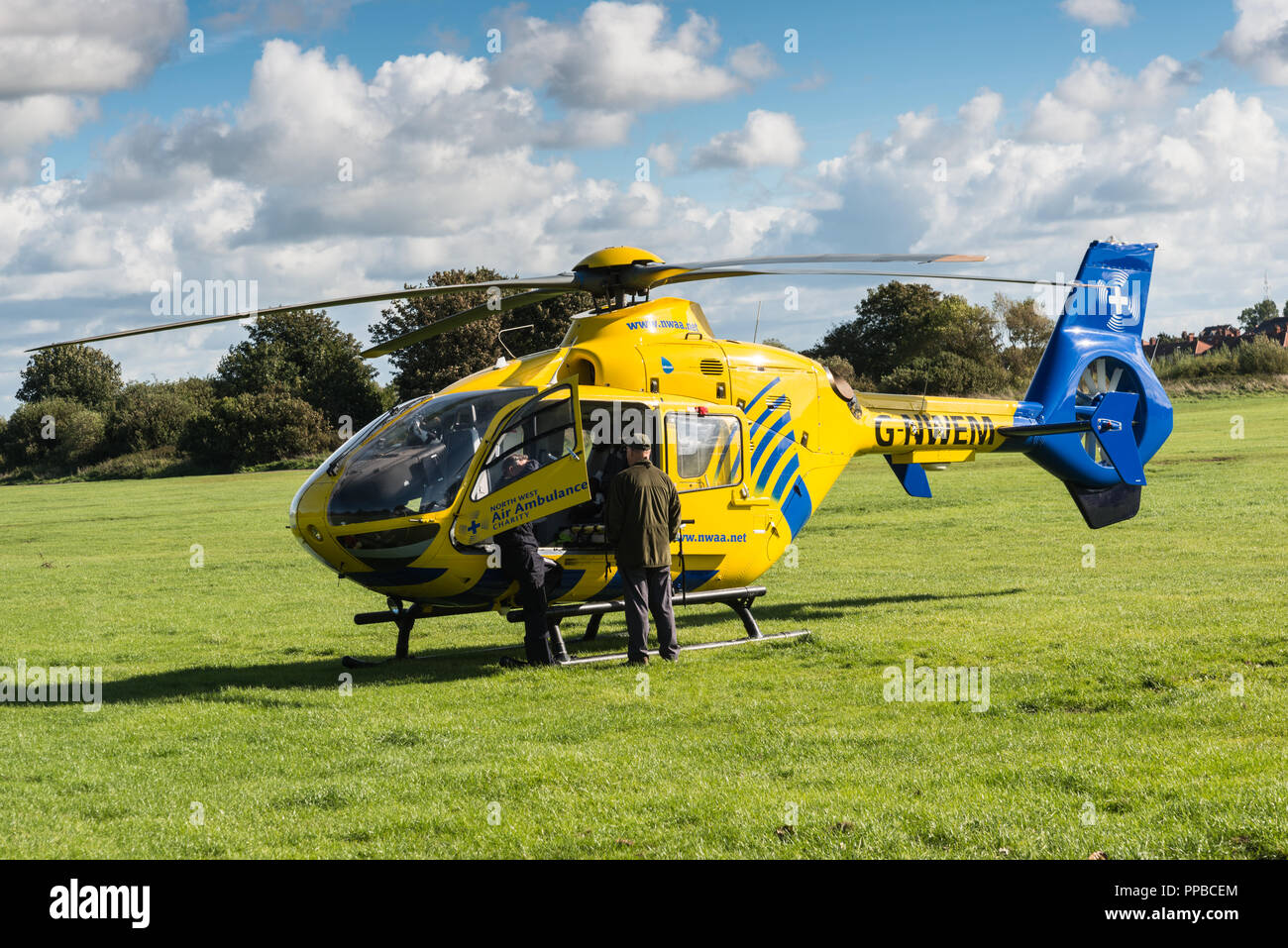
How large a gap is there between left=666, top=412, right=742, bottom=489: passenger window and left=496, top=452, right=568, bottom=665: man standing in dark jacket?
167cm

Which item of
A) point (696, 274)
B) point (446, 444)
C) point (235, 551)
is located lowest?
point (235, 551)

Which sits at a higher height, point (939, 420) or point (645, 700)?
point (939, 420)

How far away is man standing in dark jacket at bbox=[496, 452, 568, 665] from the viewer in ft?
36.4

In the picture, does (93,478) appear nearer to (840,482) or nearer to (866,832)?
(840,482)

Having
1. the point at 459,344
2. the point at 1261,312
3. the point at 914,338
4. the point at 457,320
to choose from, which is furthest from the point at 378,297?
the point at 1261,312

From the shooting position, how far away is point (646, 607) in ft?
37.7

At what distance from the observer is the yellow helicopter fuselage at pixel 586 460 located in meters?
10.8

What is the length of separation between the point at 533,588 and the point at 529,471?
1.16 metres

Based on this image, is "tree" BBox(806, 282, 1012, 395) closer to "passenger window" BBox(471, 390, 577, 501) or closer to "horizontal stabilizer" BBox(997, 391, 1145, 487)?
"horizontal stabilizer" BBox(997, 391, 1145, 487)

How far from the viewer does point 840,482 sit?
124 ft

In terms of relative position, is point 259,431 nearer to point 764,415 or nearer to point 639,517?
point 764,415

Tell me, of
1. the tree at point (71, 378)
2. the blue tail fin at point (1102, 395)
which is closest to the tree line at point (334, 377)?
the tree at point (71, 378)
